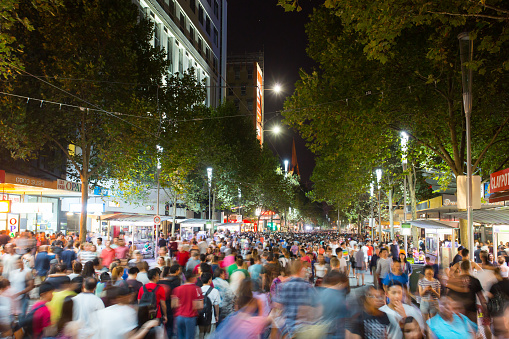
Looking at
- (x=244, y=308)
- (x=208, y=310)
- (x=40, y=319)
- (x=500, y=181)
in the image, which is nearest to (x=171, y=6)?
(x=500, y=181)

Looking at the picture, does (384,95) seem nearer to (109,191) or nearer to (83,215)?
(83,215)

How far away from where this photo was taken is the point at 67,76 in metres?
20.5

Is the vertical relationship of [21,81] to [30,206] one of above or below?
above

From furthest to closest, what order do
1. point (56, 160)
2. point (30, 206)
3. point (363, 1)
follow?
point (56, 160) < point (30, 206) < point (363, 1)

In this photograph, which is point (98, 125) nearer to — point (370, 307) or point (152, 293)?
point (152, 293)

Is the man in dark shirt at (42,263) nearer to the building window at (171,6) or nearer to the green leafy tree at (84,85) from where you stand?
the green leafy tree at (84,85)

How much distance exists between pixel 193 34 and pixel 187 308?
50.5 m

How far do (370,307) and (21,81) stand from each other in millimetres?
20427

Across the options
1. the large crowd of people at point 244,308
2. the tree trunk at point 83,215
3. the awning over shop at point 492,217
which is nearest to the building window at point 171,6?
the tree trunk at point 83,215

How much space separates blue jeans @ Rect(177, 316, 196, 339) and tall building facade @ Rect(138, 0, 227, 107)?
3000cm

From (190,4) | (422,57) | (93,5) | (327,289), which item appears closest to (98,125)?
(93,5)

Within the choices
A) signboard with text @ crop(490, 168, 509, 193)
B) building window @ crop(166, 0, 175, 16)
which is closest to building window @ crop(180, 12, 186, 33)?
building window @ crop(166, 0, 175, 16)

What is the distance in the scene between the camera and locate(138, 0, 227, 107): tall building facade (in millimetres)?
43281

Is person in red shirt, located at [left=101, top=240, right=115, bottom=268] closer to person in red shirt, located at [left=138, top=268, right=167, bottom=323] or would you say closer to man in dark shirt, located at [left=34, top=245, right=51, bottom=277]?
man in dark shirt, located at [left=34, top=245, right=51, bottom=277]
